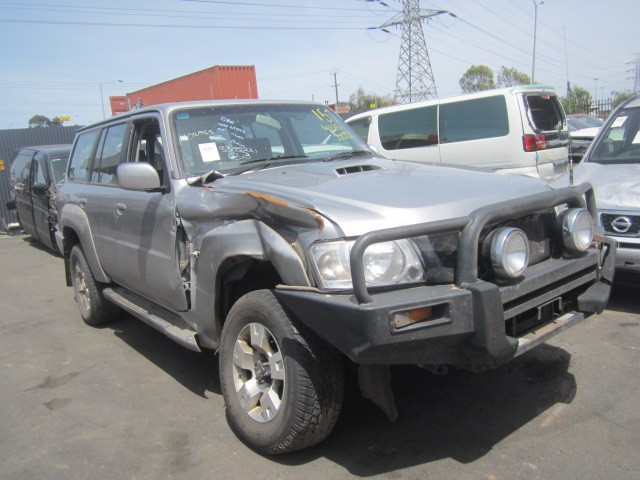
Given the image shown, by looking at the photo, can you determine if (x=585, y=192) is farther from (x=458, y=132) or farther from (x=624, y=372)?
(x=458, y=132)

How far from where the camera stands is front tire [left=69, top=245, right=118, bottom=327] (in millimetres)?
5254

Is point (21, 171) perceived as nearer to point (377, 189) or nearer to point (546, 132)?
point (546, 132)

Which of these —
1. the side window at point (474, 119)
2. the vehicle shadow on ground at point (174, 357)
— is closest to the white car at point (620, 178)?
the side window at point (474, 119)

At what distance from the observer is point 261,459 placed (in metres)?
2.94

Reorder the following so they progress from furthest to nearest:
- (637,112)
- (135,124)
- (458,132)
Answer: (458,132)
(637,112)
(135,124)

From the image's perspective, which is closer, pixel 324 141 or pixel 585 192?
pixel 585 192

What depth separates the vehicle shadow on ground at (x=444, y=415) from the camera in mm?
2877

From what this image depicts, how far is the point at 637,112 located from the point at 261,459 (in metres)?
5.37

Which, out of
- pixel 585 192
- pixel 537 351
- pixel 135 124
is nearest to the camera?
pixel 585 192

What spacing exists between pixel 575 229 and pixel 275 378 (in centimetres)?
173

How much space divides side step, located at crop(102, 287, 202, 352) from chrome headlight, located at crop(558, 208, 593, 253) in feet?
7.24

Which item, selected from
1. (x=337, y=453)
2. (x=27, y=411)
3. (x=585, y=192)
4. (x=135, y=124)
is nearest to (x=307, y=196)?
(x=337, y=453)

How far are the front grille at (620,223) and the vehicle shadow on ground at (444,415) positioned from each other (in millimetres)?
1222

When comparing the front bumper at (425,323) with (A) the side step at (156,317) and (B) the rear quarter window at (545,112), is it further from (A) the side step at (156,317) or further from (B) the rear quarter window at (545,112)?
(B) the rear quarter window at (545,112)
